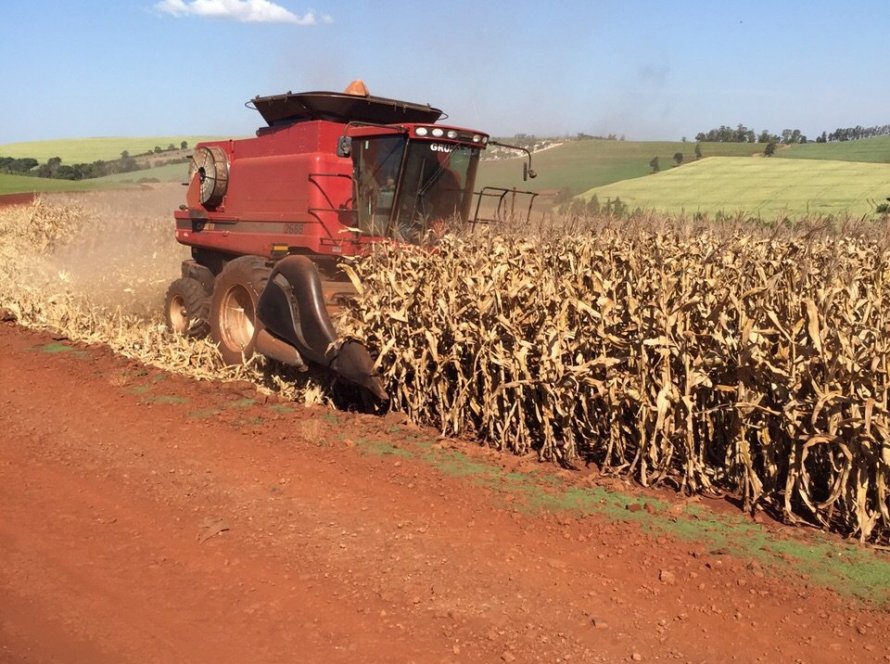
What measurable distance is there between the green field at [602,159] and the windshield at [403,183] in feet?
42.3

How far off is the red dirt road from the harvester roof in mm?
4263

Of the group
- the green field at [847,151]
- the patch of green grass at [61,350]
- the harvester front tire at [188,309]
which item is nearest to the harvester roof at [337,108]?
the harvester front tire at [188,309]

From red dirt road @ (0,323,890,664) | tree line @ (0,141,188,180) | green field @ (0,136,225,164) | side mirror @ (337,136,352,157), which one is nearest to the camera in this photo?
red dirt road @ (0,323,890,664)

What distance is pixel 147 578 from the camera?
3953mm

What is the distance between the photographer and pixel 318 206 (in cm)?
852

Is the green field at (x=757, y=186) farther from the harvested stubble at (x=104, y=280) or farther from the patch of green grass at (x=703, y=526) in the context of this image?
the patch of green grass at (x=703, y=526)

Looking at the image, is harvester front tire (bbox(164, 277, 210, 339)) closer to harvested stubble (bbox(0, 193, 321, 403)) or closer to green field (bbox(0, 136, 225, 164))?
harvested stubble (bbox(0, 193, 321, 403))

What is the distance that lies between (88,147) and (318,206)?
6121 cm

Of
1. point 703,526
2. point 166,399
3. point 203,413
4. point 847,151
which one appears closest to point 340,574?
point 703,526

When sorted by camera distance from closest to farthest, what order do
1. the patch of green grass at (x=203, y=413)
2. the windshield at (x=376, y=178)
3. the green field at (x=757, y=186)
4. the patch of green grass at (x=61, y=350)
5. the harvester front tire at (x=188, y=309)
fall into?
1. the patch of green grass at (x=203, y=413)
2. the windshield at (x=376, y=178)
3. the patch of green grass at (x=61, y=350)
4. the harvester front tire at (x=188, y=309)
5. the green field at (x=757, y=186)

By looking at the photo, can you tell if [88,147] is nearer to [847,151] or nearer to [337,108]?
[847,151]

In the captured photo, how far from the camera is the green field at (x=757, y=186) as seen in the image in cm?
2297

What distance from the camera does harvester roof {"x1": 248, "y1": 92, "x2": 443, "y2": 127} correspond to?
29.1 feet

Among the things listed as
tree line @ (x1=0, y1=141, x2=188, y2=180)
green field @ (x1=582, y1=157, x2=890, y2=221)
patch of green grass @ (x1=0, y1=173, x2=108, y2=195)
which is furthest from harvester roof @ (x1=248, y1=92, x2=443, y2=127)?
tree line @ (x1=0, y1=141, x2=188, y2=180)
